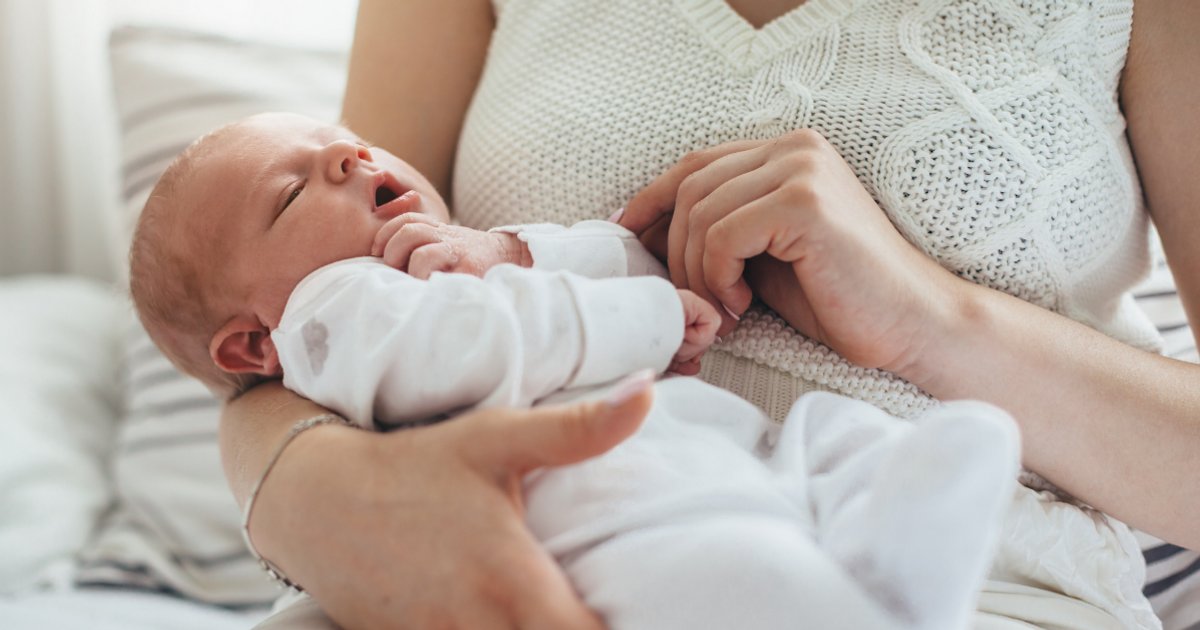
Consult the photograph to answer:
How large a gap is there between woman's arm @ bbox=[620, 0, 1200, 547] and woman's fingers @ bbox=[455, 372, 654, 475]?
21cm

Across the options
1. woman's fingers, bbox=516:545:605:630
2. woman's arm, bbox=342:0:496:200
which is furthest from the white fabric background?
woman's fingers, bbox=516:545:605:630

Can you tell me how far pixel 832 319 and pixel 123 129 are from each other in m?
1.40

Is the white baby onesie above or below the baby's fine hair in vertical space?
above

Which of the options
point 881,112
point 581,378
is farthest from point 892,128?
point 581,378

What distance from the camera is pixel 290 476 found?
0.70m

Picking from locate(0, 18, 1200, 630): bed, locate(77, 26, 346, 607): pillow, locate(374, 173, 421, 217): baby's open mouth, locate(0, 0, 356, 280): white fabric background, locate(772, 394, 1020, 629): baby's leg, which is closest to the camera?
locate(772, 394, 1020, 629): baby's leg

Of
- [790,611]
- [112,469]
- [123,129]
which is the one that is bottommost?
[112,469]

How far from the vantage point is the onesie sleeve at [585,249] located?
80 cm

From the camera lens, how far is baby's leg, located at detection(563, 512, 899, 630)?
0.55m

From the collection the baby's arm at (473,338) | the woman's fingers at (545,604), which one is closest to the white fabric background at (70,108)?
the baby's arm at (473,338)

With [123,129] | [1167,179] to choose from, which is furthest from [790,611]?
[123,129]

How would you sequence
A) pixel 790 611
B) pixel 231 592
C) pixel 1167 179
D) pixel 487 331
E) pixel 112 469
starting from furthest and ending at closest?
1. pixel 112 469
2. pixel 231 592
3. pixel 1167 179
4. pixel 487 331
5. pixel 790 611

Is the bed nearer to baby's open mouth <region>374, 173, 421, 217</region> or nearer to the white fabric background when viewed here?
the white fabric background

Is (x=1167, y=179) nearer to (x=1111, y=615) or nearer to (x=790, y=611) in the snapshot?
(x=1111, y=615)
